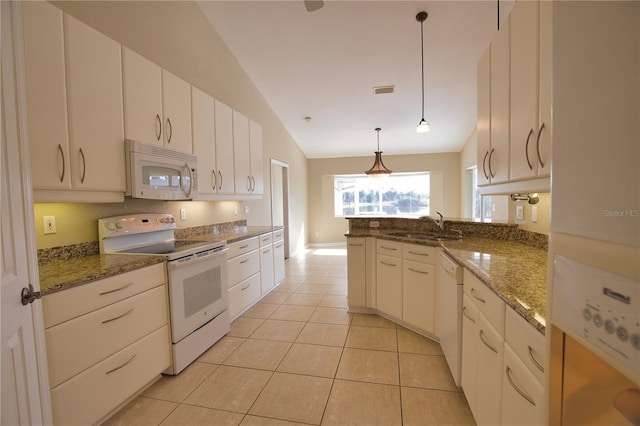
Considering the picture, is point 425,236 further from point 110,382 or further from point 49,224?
point 49,224

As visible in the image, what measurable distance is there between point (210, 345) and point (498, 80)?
9.67 ft

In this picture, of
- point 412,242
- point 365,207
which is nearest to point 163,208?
point 412,242

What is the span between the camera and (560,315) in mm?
572

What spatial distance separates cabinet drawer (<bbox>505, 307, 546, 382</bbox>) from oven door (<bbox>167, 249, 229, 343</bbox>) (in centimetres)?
203

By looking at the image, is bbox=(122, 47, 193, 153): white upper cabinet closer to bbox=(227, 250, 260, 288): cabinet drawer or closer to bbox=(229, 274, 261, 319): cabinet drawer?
bbox=(227, 250, 260, 288): cabinet drawer

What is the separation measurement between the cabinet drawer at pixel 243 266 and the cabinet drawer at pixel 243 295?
63 mm

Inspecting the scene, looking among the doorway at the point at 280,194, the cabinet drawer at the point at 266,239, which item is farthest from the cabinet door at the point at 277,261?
the doorway at the point at 280,194

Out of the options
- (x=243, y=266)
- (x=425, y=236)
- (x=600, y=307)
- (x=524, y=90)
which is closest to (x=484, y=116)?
(x=524, y=90)

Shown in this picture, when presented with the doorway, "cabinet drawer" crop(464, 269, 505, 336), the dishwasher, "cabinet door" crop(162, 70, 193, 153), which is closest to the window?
the doorway

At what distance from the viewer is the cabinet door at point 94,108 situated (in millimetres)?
1703

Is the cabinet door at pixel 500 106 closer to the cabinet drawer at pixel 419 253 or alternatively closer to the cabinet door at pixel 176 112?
the cabinet drawer at pixel 419 253

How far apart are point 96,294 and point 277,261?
253cm

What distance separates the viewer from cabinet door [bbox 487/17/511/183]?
1643 mm

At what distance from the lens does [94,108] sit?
1.83 metres
